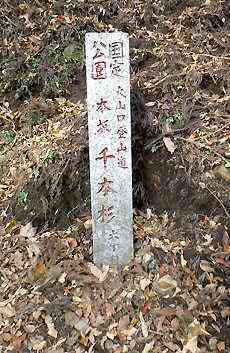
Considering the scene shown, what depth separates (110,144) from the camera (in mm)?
4020

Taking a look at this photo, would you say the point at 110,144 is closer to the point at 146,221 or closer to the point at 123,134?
the point at 123,134

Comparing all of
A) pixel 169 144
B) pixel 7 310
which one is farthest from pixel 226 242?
pixel 7 310

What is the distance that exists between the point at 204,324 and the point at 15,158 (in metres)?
3.71

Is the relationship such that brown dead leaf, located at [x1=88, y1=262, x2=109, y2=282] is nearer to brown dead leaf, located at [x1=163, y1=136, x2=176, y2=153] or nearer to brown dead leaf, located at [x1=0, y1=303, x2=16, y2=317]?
brown dead leaf, located at [x1=0, y1=303, x2=16, y2=317]

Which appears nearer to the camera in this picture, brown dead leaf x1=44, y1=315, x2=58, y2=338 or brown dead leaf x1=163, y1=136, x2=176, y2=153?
brown dead leaf x1=44, y1=315, x2=58, y2=338

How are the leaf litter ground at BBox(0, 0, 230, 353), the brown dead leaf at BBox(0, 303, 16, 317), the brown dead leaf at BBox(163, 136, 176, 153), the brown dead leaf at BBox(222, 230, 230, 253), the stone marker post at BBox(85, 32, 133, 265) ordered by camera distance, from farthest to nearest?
the brown dead leaf at BBox(163, 136, 176, 153), the brown dead leaf at BBox(0, 303, 16, 317), the brown dead leaf at BBox(222, 230, 230, 253), the leaf litter ground at BBox(0, 0, 230, 353), the stone marker post at BBox(85, 32, 133, 265)

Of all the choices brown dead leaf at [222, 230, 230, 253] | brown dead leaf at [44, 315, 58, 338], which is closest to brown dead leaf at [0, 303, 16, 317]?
brown dead leaf at [44, 315, 58, 338]

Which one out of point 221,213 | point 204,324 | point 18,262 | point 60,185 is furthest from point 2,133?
point 204,324

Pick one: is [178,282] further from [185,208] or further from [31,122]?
[31,122]

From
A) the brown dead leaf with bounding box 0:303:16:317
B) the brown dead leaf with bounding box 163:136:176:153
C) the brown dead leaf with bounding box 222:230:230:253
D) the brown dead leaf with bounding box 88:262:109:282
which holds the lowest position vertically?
the brown dead leaf with bounding box 0:303:16:317

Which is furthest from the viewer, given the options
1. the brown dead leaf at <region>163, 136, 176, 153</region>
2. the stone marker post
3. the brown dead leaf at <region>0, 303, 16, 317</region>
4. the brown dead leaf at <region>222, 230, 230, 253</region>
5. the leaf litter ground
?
the brown dead leaf at <region>163, 136, 176, 153</region>

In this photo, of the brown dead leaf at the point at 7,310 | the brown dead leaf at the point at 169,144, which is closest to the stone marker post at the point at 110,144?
the brown dead leaf at the point at 169,144

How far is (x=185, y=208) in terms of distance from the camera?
450 cm

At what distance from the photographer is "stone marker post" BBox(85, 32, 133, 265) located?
3.86 meters
